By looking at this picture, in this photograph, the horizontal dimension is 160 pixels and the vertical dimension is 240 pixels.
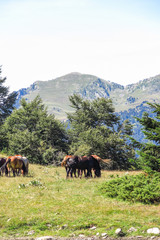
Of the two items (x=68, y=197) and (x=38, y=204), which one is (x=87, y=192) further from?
(x=38, y=204)

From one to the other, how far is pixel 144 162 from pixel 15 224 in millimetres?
9842

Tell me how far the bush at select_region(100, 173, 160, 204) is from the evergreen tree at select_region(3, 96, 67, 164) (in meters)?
25.5

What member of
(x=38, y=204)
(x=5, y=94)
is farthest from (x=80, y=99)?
(x=38, y=204)

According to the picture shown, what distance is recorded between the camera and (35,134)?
147 ft

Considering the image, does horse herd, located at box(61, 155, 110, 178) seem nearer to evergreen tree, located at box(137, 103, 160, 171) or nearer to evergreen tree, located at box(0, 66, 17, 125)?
evergreen tree, located at box(137, 103, 160, 171)

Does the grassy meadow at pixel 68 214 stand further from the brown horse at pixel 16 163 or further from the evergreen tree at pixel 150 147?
the brown horse at pixel 16 163

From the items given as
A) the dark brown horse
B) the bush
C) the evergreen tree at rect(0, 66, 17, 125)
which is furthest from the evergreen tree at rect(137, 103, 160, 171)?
the evergreen tree at rect(0, 66, 17, 125)

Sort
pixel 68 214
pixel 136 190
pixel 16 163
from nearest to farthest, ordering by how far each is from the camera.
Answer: pixel 68 214
pixel 136 190
pixel 16 163

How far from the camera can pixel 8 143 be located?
44.2 metres

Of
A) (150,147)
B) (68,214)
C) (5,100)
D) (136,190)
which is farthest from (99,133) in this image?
(5,100)

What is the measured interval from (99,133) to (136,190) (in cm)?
2912

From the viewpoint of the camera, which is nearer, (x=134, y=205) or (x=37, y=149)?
(x=134, y=205)

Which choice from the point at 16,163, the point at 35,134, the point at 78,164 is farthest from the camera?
the point at 35,134

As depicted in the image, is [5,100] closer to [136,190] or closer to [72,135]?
[72,135]
